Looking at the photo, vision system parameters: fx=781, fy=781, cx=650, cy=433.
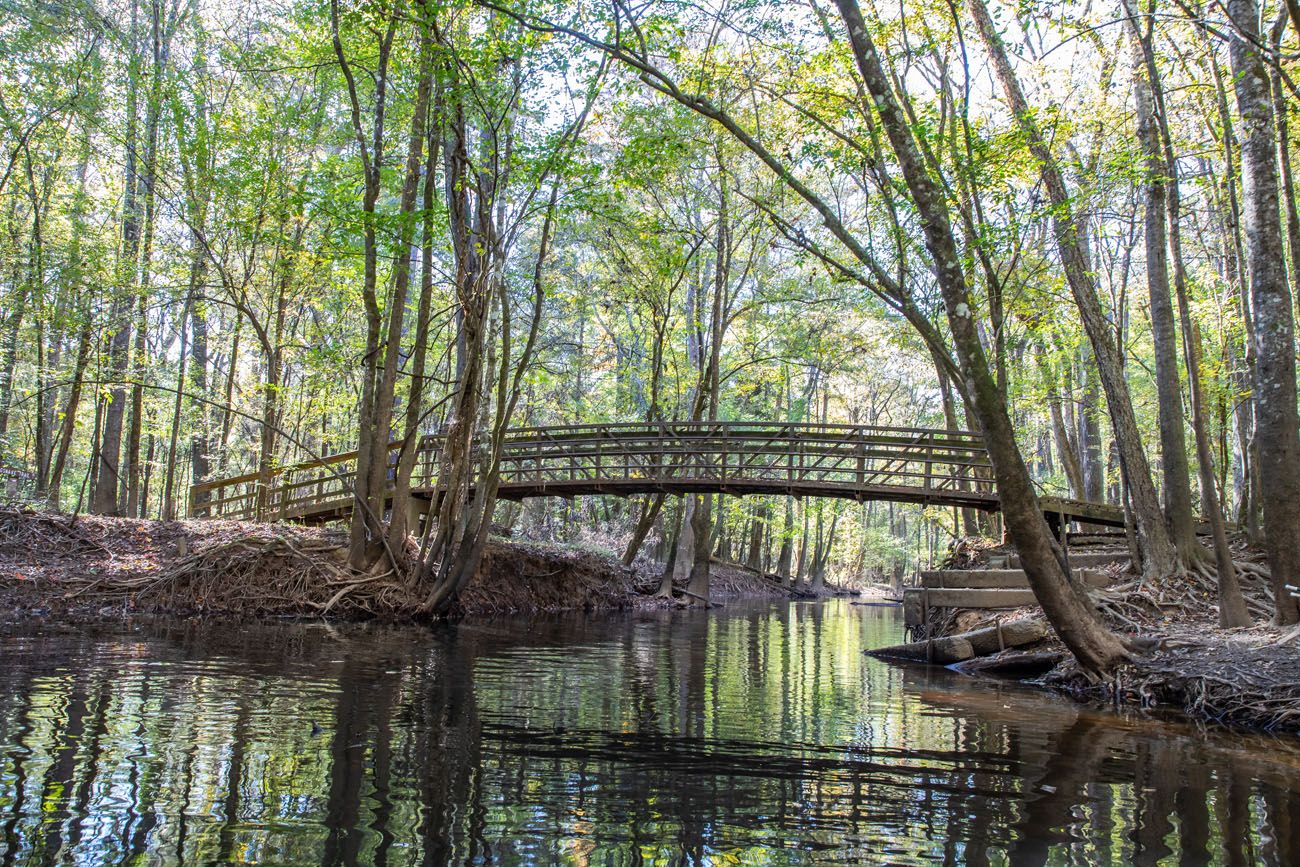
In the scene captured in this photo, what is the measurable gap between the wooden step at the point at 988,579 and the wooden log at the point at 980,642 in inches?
38.0

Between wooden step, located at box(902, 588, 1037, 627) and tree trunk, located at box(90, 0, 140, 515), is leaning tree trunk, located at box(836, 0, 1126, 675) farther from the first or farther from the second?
tree trunk, located at box(90, 0, 140, 515)

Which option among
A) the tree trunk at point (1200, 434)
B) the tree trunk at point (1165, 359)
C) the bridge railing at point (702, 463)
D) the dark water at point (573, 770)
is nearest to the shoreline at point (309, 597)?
the tree trunk at point (1200, 434)

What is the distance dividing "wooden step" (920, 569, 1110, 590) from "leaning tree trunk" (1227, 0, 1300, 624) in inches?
117

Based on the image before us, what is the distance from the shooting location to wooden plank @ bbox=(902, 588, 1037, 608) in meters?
10.4

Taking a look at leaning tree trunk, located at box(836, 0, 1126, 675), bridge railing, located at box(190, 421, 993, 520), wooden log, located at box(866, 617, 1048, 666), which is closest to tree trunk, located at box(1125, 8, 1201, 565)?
wooden log, located at box(866, 617, 1048, 666)

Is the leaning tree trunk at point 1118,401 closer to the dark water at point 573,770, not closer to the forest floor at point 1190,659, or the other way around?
the forest floor at point 1190,659

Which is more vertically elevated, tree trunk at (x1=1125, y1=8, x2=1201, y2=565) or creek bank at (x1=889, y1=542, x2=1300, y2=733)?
tree trunk at (x1=1125, y1=8, x2=1201, y2=565)

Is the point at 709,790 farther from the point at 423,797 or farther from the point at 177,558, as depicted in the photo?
the point at 177,558

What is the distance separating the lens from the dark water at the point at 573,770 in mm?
3008

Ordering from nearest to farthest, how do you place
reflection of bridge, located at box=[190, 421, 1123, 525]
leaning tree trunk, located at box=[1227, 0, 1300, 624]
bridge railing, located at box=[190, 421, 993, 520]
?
leaning tree trunk, located at box=[1227, 0, 1300, 624] → reflection of bridge, located at box=[190, 421, 1123, 525] → bridge railing, located at box=[190, 421, 993, 520]

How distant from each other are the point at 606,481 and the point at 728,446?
8.24ft

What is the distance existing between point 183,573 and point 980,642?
11183 mm

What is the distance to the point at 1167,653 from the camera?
7.50m

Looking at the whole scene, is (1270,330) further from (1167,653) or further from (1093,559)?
(1093,559)
